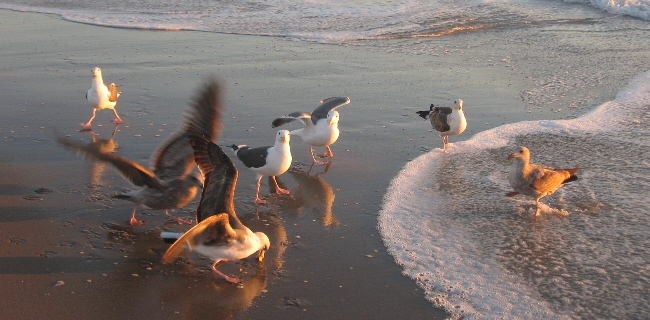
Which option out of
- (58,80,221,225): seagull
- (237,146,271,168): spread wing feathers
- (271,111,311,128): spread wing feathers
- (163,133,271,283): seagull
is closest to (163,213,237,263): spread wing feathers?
(163,133,271,283): seagull

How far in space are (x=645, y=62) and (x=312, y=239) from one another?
34.4 ft

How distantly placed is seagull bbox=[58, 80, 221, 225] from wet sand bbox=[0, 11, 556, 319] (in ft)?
0.91

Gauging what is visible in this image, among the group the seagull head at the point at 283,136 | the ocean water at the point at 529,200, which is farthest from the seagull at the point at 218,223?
the seagull head at the point at 283,136

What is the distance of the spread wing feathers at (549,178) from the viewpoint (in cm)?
685

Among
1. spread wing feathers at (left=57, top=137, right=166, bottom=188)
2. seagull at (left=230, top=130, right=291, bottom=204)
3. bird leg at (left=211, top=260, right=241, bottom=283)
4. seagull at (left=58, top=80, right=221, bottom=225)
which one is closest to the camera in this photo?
bird leg at (left=211, top=260, right=241, bottom=283)

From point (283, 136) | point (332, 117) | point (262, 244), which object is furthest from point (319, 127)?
point (262, 244)

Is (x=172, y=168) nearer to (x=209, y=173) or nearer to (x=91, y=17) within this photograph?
(x=209, y=173)

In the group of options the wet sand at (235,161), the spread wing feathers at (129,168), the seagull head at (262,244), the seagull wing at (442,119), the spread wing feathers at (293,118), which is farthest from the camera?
the seagull wing at (442,119)

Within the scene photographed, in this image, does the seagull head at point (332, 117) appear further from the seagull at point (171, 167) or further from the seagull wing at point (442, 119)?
the seagull at point (171, 167)

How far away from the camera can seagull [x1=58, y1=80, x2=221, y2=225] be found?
20.8 ft

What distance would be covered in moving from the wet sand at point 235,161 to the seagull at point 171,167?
0.28 metres

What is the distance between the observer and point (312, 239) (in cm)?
620

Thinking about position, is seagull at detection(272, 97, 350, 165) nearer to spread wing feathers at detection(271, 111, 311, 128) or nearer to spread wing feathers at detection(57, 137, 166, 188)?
spread wing feathers at detection(271, 111, 311, 128)

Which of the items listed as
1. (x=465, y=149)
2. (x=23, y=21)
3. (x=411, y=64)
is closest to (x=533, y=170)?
(x=465, y=149)
